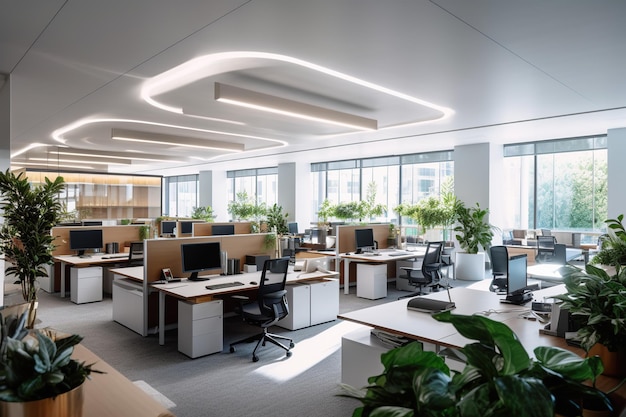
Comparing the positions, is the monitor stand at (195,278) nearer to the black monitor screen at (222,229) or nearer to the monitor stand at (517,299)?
the black monitor screen at (222,229)

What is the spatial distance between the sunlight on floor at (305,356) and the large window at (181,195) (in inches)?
624

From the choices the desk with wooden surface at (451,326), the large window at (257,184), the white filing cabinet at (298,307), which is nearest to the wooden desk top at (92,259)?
the white filing cabinet at (298,307)

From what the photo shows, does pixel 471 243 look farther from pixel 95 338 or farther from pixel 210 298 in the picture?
pixel 95 338

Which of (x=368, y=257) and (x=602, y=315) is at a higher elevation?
(x=602, y=315)

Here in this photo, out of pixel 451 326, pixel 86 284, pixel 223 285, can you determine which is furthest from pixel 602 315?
pixel 86 284

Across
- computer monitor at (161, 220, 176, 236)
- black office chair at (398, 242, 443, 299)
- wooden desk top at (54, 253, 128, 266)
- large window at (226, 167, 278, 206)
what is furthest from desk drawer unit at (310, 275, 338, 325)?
large window at (226, 167, 278, 206)

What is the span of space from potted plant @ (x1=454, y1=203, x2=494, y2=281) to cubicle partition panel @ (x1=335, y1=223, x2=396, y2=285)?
1601 mm

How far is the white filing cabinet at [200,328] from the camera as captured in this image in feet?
14.6

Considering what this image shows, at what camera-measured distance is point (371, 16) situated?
336cm

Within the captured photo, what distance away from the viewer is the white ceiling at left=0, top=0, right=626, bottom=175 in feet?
10.8

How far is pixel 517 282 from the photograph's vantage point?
152 inches

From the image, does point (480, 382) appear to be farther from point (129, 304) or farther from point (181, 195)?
point (181, 195)

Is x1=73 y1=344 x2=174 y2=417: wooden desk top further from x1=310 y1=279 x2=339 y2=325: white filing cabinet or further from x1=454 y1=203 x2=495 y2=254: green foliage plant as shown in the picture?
x1=454 y1=203 x2=495 y2=254: green foliage plant

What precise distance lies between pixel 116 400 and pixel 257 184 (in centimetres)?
1597
